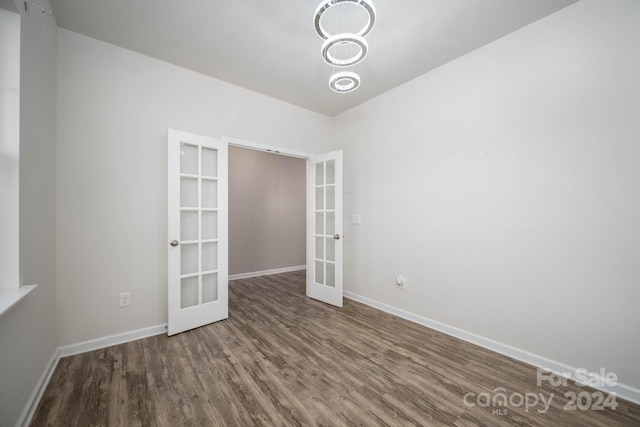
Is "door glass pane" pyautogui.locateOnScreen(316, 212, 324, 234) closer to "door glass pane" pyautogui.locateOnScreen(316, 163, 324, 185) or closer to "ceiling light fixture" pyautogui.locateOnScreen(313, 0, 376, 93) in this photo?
"door glass pane" pyautogui.locateOnScreen(316, 163, 324, 185)

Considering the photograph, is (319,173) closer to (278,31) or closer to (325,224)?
(325,224)

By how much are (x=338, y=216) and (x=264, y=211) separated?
2.22 metres

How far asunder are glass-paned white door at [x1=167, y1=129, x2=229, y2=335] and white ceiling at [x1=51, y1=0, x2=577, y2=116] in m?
0.86

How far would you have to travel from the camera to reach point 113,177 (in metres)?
2.32

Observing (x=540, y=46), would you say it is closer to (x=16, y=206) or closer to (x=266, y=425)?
(x=266, y=425)

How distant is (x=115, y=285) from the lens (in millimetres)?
2326

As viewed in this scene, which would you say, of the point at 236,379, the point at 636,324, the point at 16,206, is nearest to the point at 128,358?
the point at 236,379

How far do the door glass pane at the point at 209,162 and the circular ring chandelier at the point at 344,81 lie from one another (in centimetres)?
163

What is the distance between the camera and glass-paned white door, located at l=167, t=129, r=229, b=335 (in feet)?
8.20

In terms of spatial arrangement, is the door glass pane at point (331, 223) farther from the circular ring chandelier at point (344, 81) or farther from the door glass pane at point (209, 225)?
the circular ring chandelier at point (344, 81)

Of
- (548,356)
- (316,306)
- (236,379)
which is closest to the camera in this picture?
(236,379)

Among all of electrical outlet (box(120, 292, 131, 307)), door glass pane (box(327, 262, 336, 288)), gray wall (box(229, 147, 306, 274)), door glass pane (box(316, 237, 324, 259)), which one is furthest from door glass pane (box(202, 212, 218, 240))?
gray wall (box(229, 147, 306, 274))

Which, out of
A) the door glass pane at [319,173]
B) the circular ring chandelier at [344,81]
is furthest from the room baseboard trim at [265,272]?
the circular ring chandelier at [344,81]

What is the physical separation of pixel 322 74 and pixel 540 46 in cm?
199
